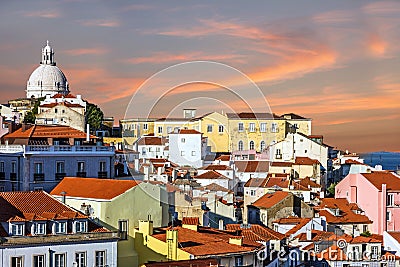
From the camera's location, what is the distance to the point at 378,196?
140ft

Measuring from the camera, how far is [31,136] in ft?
108

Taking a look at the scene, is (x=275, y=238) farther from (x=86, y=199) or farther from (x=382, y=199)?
(x=382, y=199)

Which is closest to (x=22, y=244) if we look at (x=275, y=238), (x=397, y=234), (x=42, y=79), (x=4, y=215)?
(x=4, y=215)

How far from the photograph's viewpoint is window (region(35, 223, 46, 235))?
2077cm

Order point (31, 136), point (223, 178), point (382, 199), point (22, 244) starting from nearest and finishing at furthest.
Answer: point (22, 244)
point (31, 136)
point (382, 199)
point (223, 178)

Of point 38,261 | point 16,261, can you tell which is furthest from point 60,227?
point 16,261

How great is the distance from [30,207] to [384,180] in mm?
25355

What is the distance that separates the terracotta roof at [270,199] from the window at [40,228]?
19310 millimetres

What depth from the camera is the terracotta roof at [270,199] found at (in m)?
39.6

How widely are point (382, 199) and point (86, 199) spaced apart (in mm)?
20467

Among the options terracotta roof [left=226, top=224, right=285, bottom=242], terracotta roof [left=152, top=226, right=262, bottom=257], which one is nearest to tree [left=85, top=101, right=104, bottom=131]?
terracotta roof [left=226, top=224, right=285, bottom=242]

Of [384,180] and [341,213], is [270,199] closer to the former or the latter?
[341,213]

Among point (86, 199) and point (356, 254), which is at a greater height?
point (86, 199)

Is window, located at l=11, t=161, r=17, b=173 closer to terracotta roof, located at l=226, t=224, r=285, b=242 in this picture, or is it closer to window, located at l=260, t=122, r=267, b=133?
terracotta roof, located at l=226, t=224, r=285, b=242
